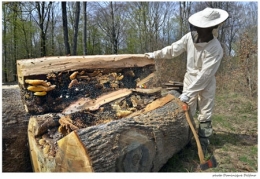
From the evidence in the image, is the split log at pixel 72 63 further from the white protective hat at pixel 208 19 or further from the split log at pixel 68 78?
the white protective hat at pixel 208 19

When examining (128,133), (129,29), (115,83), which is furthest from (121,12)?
(128,133)

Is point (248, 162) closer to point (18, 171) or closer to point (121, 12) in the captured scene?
point (18, 171)

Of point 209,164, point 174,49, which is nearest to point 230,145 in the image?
point 209,164

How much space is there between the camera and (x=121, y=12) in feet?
54.3

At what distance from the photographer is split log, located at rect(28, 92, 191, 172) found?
7.32 feet

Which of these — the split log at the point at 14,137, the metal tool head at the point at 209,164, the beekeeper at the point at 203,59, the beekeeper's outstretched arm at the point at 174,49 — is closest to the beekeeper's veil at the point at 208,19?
the beekeeper at the point at 203,59

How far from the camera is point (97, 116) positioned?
277cm

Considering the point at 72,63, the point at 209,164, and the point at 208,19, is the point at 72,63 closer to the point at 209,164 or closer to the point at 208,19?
Result: the point at 208,19

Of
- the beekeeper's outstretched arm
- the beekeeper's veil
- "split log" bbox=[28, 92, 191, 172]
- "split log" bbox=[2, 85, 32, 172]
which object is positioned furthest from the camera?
the beekeeper's outstretched arm

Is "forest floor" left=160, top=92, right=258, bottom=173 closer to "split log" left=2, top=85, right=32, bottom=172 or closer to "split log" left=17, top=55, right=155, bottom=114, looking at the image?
"split log" left=17, top=55, right=155, bottom=114

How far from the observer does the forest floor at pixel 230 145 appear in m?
3.14

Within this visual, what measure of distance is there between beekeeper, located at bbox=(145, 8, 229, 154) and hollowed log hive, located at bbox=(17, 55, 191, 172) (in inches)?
11.1

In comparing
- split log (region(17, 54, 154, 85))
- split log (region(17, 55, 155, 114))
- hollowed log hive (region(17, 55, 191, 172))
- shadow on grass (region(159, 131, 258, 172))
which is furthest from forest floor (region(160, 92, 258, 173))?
split log (region(17, 54, 154, 85))

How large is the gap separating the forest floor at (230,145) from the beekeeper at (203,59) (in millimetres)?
266
